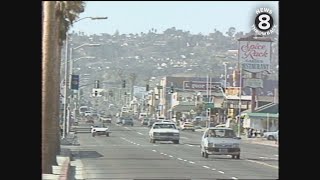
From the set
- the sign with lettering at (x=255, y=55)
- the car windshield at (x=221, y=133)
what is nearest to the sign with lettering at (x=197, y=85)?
the sign with lettering at (x=255, y=55)

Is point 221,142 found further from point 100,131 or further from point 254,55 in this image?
point 254,55

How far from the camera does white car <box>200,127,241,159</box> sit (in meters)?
36.7

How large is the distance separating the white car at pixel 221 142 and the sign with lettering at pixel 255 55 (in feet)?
162

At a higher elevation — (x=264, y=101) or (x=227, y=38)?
(x=227, y=38)

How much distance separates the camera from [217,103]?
406 feet

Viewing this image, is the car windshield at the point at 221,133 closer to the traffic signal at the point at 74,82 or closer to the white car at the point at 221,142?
the white car at the point at 221,142

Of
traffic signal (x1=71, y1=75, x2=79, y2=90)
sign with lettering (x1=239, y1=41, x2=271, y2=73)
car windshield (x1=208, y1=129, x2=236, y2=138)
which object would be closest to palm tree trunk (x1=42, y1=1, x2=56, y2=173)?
car windshield (x1=208, y1=129, x2=236, y2=138)

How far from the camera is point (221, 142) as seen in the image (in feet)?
121

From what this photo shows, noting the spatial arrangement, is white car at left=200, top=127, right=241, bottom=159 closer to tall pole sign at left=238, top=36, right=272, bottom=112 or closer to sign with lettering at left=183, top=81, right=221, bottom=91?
tall pole sign at left=238, top=36, right=272, bottom=112

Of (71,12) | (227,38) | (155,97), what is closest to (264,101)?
(155,97)

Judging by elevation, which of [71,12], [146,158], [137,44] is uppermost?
[137,44]
